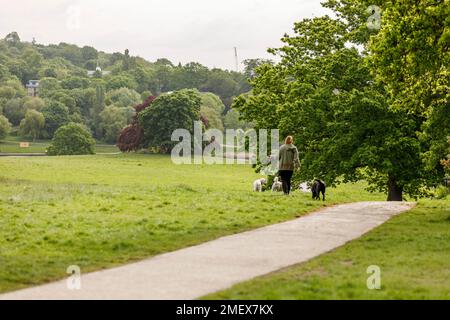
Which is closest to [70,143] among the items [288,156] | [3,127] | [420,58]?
[3,127]

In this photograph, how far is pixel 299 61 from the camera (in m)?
38.0

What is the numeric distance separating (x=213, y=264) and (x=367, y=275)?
318cm

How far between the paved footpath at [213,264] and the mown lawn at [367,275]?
48 cm

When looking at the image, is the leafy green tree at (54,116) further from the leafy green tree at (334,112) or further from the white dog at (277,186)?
the white dog at (277,186)

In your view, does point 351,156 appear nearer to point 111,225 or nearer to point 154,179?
point 111,225

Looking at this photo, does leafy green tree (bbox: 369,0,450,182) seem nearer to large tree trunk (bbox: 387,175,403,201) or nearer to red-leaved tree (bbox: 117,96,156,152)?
large tree trunk (bbox: 387,175,403,201)

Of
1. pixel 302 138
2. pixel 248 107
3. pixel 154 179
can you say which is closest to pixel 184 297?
pixel 302 138

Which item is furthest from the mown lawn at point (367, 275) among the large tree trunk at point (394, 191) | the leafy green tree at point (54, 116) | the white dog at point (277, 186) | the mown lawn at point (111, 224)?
the leafy green tree at point (54, 116)

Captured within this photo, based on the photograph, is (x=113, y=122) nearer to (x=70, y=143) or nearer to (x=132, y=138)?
(x=70, y=143)

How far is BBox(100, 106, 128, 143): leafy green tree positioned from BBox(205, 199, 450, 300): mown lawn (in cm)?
15552

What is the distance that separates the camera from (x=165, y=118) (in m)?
112

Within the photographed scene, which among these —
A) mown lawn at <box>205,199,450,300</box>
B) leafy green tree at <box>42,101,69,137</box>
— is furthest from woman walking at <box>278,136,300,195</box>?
leafy green tree at <box>42,101,69,137</box>

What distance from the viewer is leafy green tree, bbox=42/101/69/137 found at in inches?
6924

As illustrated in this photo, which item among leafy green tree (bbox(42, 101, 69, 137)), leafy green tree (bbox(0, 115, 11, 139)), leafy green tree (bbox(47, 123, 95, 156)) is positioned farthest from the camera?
leafy green tree (bbox(42, 101, 69, 137))
